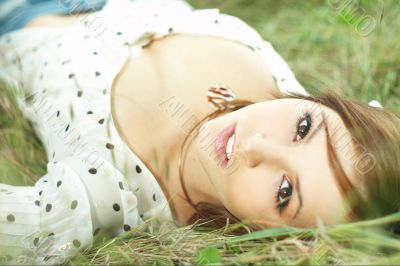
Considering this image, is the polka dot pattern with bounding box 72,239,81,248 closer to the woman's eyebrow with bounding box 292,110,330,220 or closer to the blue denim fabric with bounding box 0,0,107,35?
the woman's eyebrow with bounding box 292,110,330,220

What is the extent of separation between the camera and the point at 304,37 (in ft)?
8.41

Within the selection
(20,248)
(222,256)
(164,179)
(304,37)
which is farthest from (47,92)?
(304,37)

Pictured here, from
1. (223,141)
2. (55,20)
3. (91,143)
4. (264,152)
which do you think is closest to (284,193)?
(264,152)

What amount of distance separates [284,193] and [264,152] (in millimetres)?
103

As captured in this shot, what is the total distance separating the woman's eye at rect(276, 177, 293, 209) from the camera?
54.6 inches

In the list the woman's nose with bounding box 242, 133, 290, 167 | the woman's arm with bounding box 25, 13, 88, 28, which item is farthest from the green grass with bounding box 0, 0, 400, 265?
the woman's arm with bounding box 25, 13, 88, 28

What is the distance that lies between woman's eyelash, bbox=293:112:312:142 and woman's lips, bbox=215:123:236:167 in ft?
0.53

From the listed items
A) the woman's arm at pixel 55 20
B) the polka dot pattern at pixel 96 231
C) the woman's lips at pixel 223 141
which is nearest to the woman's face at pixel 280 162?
the woman's lips at pixel 223 141

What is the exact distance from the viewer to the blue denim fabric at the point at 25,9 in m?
2.34

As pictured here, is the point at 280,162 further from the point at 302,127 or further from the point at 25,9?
the point at 25,9

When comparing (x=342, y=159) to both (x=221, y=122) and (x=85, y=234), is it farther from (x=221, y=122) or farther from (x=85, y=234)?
(x=85, y=234)

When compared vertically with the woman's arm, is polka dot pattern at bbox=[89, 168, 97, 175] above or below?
below

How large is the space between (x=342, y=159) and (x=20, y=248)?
749 mm

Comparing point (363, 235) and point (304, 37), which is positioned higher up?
point (304, 37)
